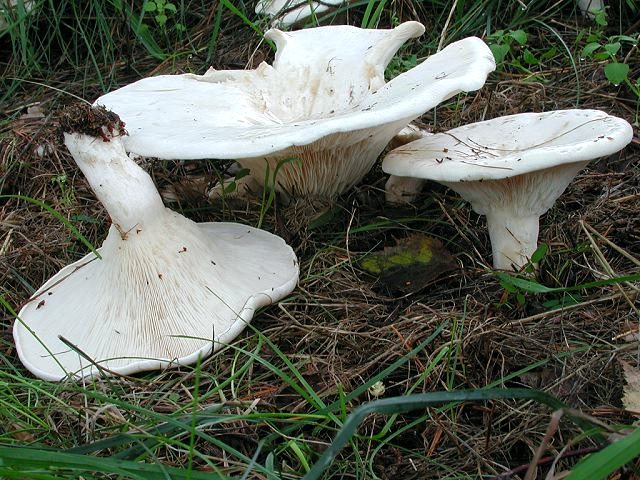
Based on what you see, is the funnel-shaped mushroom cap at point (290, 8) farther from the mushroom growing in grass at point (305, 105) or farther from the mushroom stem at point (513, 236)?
the mushroom stem at point (513, 236)

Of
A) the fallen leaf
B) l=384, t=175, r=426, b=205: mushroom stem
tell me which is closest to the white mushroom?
l=384, t=175, r=426, b=205: mushroom stem

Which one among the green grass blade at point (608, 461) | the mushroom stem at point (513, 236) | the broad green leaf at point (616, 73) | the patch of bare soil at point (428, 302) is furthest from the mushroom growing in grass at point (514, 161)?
the green grass blade at point (608, 461)

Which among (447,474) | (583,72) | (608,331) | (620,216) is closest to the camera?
(447,474)

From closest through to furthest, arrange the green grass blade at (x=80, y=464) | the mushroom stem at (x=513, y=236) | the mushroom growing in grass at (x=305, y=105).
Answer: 1. the green grass blade at (x=80, y=464)
2. the mushroom growing in grass at (x=305, y=105)
3. the mushroom stem at (x=513, y=236)

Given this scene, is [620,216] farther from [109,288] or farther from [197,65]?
[197,65]

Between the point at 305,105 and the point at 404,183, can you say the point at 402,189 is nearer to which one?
the point at 404,183

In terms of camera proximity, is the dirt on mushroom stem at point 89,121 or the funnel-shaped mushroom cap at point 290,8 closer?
the dirt on mushroom stem at point 89,121

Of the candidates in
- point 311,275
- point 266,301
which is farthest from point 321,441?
point 311,275
